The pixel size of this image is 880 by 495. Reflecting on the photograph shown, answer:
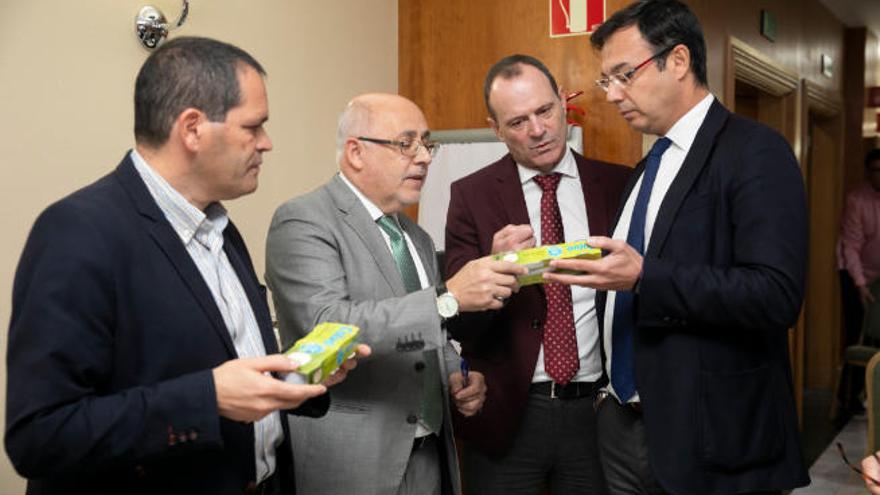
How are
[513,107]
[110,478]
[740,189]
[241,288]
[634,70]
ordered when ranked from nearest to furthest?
[110,478], [241,288], [740,189], [634,70], [513,107]

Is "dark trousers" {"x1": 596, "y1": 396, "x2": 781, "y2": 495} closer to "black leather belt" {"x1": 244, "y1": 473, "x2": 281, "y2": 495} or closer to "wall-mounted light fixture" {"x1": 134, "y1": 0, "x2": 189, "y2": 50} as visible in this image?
"black leather belt" {"x1": 244, "y1": 473, "x2": 281, "y2": 495}

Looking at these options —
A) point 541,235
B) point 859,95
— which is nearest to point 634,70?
point 541,235

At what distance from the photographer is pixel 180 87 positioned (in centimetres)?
132

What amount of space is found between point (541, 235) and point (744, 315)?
2.39 ft

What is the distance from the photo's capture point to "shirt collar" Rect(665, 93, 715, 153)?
178 cm

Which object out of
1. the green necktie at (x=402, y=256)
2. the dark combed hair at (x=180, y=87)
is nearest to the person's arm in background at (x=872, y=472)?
the green necktie at (x=402, y=256)

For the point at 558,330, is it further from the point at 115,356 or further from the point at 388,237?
the point at 115,356

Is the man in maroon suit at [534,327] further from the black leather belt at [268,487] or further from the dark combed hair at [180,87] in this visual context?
the dark combed hair at [180,87]

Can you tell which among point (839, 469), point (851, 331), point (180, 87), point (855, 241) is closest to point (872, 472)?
point (180, 87)

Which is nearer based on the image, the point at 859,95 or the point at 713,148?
the point at 713,148

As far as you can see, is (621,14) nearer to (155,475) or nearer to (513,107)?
(513,107)

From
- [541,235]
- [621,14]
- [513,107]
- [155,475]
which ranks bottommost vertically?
[155,475]

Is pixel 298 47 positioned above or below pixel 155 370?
above

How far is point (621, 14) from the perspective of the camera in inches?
74.7
